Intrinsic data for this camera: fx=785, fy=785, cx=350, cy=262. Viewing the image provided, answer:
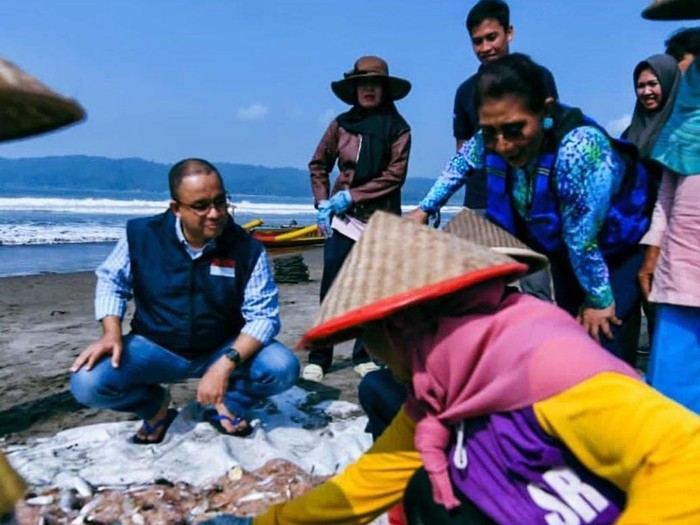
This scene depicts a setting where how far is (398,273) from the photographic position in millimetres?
1688

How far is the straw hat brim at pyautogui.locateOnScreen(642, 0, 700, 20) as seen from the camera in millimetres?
2510

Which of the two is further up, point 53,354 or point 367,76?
point 367,76

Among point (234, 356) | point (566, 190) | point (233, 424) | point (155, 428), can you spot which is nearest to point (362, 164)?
point (234, 356)

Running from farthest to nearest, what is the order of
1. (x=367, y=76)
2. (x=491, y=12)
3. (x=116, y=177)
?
(x=116, y=177) < (x=367, y=76) < (x=491, y=12)

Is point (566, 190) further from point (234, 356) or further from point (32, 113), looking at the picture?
point (32, 113)

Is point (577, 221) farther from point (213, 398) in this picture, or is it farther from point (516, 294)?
point (213, 398)

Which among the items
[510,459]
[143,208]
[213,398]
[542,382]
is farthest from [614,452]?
[143,208]

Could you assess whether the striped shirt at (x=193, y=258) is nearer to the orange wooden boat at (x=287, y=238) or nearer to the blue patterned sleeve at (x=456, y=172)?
the blue patterned sleeve at (x=456, y=172)

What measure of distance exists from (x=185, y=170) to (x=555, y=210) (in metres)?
1.59

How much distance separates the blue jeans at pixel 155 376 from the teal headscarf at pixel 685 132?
185 cm

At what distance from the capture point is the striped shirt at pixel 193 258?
352 cm

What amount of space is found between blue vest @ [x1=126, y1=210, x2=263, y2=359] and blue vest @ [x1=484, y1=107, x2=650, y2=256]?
3.95ft

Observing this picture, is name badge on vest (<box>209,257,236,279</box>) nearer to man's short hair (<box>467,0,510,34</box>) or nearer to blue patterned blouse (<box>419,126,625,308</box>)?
blue patterned blouse (<box>419,126,625,308</box>)

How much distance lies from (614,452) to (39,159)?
179141 mm
